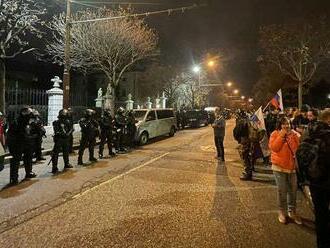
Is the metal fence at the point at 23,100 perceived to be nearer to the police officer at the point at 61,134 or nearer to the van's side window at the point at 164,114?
the van's side window at the point at 164,114

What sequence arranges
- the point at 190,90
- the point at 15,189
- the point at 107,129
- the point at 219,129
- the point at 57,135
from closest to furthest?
the point at 15,189 < the point at 57,135 < the point at 219,129 < the point at 107,129 < the point at 190,90

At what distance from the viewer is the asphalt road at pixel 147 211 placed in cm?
540

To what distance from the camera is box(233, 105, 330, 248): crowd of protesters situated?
471cm

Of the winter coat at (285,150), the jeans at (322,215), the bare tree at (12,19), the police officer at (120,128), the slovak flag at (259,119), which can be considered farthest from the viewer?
the bare tree at (12,19)

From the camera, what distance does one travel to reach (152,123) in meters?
20.2

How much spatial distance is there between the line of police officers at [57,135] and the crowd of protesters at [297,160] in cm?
490

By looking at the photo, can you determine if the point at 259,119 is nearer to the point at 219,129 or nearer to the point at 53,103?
the point at 219,129

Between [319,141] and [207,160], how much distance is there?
8.72 metres

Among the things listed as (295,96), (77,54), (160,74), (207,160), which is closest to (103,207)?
(207,160)

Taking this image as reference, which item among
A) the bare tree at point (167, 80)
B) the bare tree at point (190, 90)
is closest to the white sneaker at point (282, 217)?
the bare tree at point (167, 80)

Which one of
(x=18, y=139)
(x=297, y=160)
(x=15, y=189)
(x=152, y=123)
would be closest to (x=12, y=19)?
(x=152, y=123)

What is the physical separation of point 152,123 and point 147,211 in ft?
44.2

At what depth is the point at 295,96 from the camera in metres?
55.2

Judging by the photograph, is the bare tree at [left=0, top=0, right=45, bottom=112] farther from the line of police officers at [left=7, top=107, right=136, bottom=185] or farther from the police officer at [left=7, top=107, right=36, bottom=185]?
the police officer at [left=7, top=107, right=36, bottom=185]
